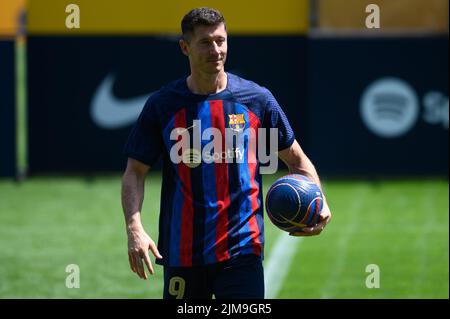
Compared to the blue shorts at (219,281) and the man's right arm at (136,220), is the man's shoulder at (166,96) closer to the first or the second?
the man's right arm at (136,220)

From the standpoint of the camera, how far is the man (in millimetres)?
5883

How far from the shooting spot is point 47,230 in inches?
502

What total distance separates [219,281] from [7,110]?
36.2 feet

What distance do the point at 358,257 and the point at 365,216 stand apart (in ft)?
8.14

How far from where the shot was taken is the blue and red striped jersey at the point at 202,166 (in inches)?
232

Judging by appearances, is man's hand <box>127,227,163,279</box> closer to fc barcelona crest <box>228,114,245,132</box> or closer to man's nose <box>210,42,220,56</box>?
fc barcelona crest <box>228,114,245,132</box>

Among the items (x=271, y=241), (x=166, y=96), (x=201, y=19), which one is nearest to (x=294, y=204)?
(x=166, y=96)

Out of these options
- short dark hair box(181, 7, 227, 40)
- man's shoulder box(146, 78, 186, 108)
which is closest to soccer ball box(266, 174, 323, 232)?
man's shoulder box(146, 78, 186, 108)

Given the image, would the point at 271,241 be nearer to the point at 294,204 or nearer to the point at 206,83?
the point at 294,204

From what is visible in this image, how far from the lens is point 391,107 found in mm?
16328

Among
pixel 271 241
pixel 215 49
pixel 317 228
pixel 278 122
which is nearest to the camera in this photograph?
pixel 215 49

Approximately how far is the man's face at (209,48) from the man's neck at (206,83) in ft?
0.18
